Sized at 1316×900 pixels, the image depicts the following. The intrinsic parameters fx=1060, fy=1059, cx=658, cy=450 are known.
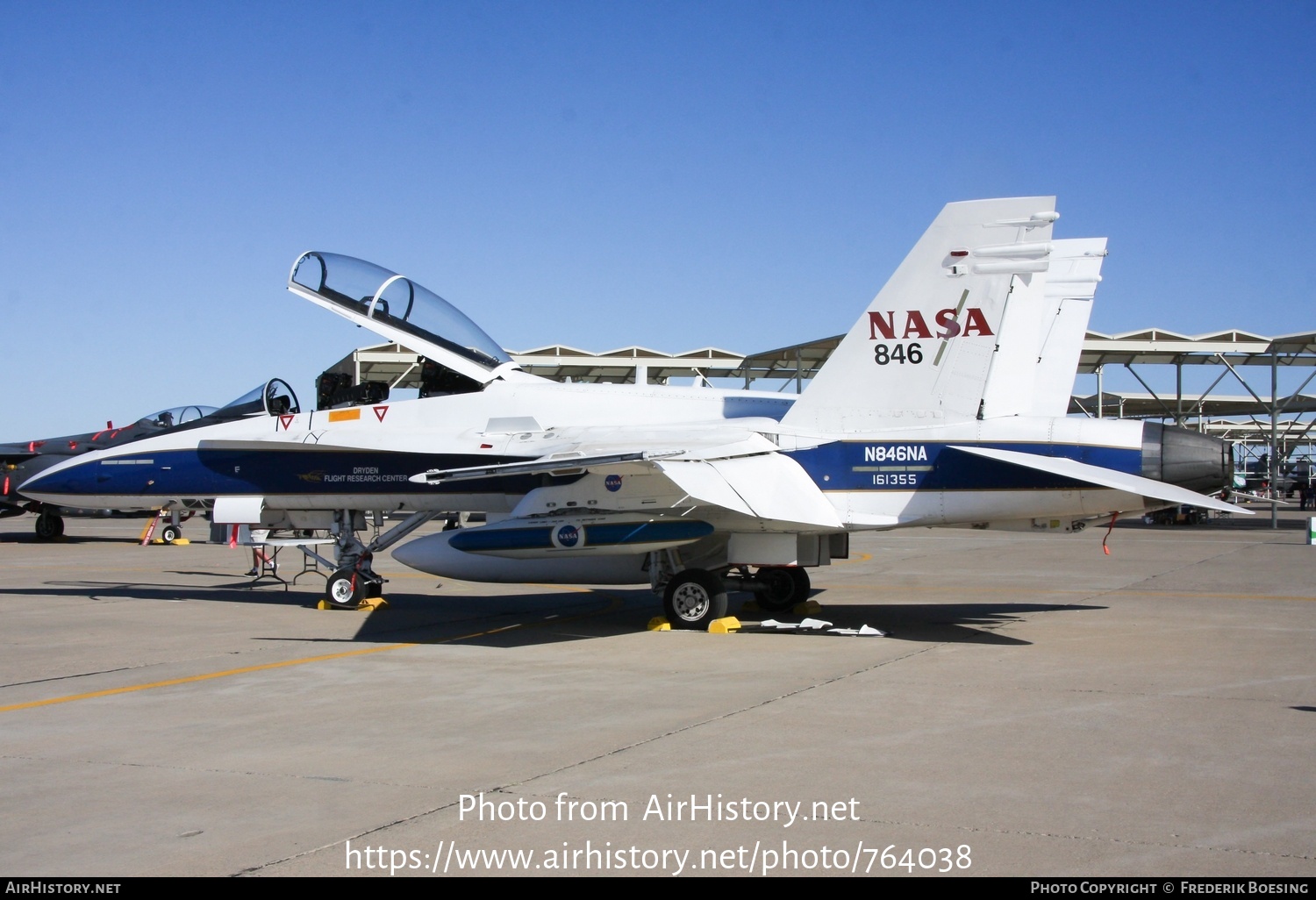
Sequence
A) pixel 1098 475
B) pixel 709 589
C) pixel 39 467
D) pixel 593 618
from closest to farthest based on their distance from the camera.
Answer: pixel 1098 475 < pixel 709 589 < pixel 593 618 < pixel 39 467

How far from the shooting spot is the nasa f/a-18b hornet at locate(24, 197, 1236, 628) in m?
10.1

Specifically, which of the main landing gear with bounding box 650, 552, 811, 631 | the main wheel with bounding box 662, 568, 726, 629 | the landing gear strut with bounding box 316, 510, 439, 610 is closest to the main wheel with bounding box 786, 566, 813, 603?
the main landing gear with bounding box 650, 552, 811, 631

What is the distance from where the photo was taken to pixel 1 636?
10.8 meters

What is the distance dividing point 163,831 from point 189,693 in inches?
138

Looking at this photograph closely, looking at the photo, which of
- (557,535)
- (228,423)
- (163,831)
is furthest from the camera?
(228,423)

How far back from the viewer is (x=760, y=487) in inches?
Result: 408

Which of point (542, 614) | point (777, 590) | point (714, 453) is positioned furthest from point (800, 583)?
point (542, 614)

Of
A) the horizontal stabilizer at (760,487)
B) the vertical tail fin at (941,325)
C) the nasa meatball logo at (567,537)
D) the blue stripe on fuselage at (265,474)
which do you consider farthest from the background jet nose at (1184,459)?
the blue stripe on fuselage at (265,474)

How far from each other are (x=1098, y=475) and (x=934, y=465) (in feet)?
5.03

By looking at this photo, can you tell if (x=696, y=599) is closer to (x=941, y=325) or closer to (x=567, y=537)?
(x=567, y=537)

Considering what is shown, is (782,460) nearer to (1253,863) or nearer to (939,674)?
(939,674)

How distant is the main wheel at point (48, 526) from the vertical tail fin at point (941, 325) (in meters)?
23.9

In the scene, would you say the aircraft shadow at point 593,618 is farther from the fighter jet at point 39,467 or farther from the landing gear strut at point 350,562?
the fighter jet at point 39,467

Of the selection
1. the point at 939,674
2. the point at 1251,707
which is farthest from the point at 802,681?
the point at 1251,707
